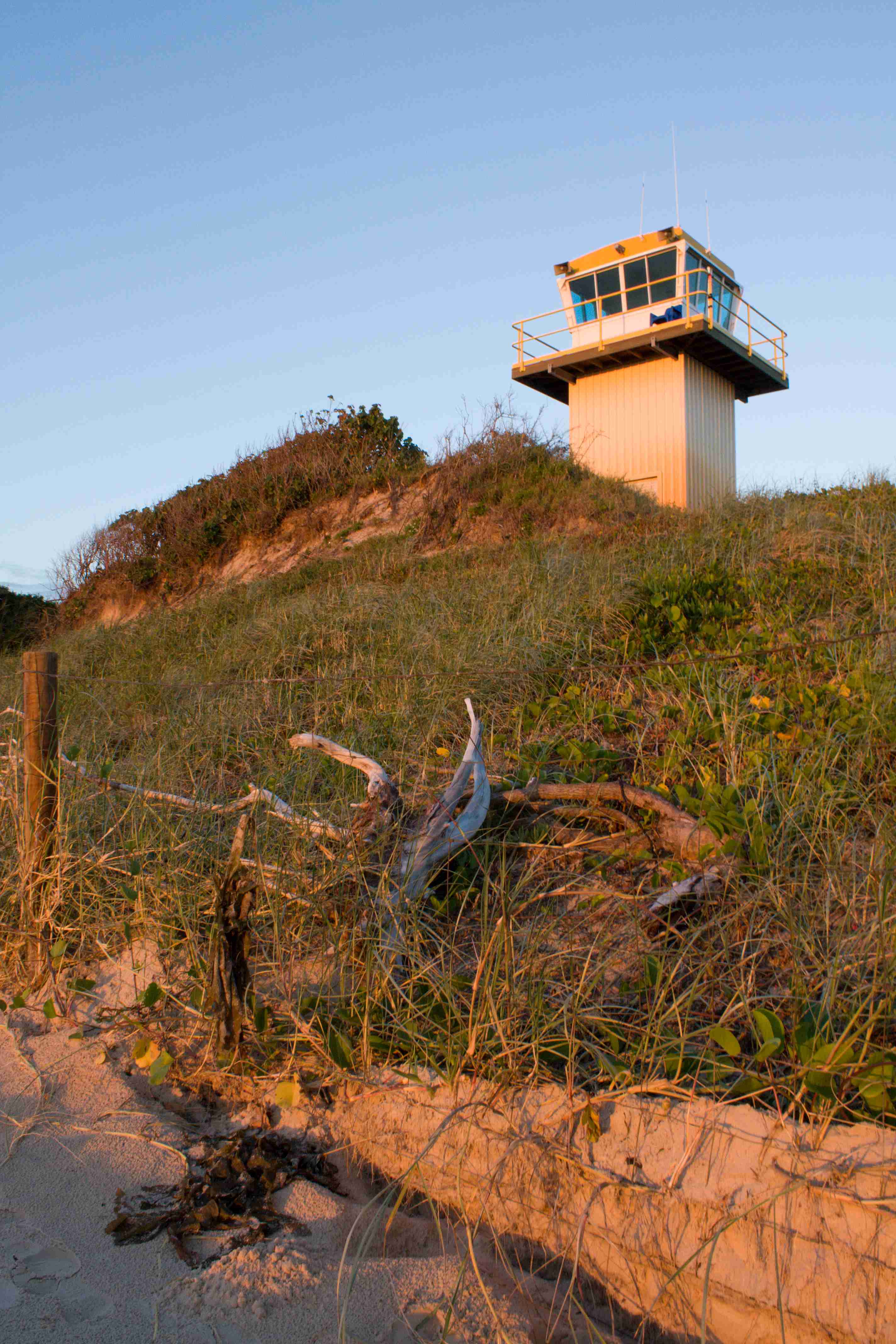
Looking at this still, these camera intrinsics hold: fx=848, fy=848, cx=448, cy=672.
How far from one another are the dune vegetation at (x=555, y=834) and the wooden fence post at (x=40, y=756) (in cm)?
9

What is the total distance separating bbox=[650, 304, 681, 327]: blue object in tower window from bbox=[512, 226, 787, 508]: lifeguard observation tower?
0.06 ft

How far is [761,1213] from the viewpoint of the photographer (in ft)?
6.04

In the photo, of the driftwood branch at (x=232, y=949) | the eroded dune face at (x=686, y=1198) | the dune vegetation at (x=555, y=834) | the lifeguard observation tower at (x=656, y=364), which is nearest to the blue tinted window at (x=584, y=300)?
the lifeguard observation tower at (x=656, y=364)

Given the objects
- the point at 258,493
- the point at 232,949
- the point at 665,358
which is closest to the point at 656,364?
the point at 665,358

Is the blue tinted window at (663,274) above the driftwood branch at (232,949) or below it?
above

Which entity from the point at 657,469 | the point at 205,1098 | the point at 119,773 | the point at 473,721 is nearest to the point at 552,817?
the point at 473,721

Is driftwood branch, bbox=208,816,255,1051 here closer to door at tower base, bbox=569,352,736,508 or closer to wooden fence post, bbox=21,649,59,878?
wooden fence post, bbox=21,649,59,878

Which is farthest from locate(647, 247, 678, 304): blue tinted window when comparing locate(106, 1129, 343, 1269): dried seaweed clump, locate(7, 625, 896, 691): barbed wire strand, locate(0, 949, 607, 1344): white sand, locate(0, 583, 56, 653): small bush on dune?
locate(0, 949, 607, 1344): white sand

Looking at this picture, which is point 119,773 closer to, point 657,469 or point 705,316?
point 657,469

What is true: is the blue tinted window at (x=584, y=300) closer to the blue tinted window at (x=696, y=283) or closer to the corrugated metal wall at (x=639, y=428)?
the corrugated metal wall at (x=639, y=428)

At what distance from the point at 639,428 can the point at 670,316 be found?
193 centimetres

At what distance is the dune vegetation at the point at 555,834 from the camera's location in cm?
239

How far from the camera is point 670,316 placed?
1452 centimetres

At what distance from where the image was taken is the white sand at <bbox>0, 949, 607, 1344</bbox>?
5.68 feet
